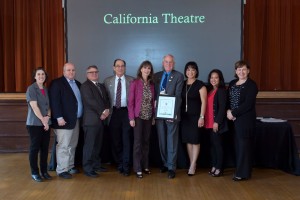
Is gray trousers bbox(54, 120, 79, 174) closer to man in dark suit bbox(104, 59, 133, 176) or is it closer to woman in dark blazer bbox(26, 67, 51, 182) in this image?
woman in dark blazer bbox(26, 67, 51, 182)

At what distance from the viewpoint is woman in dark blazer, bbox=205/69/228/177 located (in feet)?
13.9

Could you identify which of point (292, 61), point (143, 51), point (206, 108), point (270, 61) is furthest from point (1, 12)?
point (292, 61)

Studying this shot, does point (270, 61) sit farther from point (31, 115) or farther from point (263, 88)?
point (31, 115)

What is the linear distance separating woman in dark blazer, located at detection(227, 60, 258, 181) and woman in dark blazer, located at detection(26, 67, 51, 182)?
2174 mm

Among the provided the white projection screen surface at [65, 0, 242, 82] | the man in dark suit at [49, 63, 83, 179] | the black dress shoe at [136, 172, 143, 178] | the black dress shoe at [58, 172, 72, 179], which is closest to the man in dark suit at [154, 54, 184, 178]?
the black dress shoe at [136, 172, 143, 178]

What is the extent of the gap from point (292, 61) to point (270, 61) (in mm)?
444

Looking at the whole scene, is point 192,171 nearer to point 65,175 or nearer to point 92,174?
point 92,174

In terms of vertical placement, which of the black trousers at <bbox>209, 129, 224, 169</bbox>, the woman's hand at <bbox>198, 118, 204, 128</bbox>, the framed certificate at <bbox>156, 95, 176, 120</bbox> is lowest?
the black trousers at <bbox>209, 129, 224, 169</bbox>

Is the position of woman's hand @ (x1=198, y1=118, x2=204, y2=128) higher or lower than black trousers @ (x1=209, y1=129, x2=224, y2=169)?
higher

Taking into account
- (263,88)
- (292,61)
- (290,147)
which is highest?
(292,61)

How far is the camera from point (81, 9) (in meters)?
6.25

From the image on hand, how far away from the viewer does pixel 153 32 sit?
6305 millimetres

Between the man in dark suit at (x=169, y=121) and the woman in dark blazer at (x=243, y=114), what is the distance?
0.64m

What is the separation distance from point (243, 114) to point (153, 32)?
279 cm
